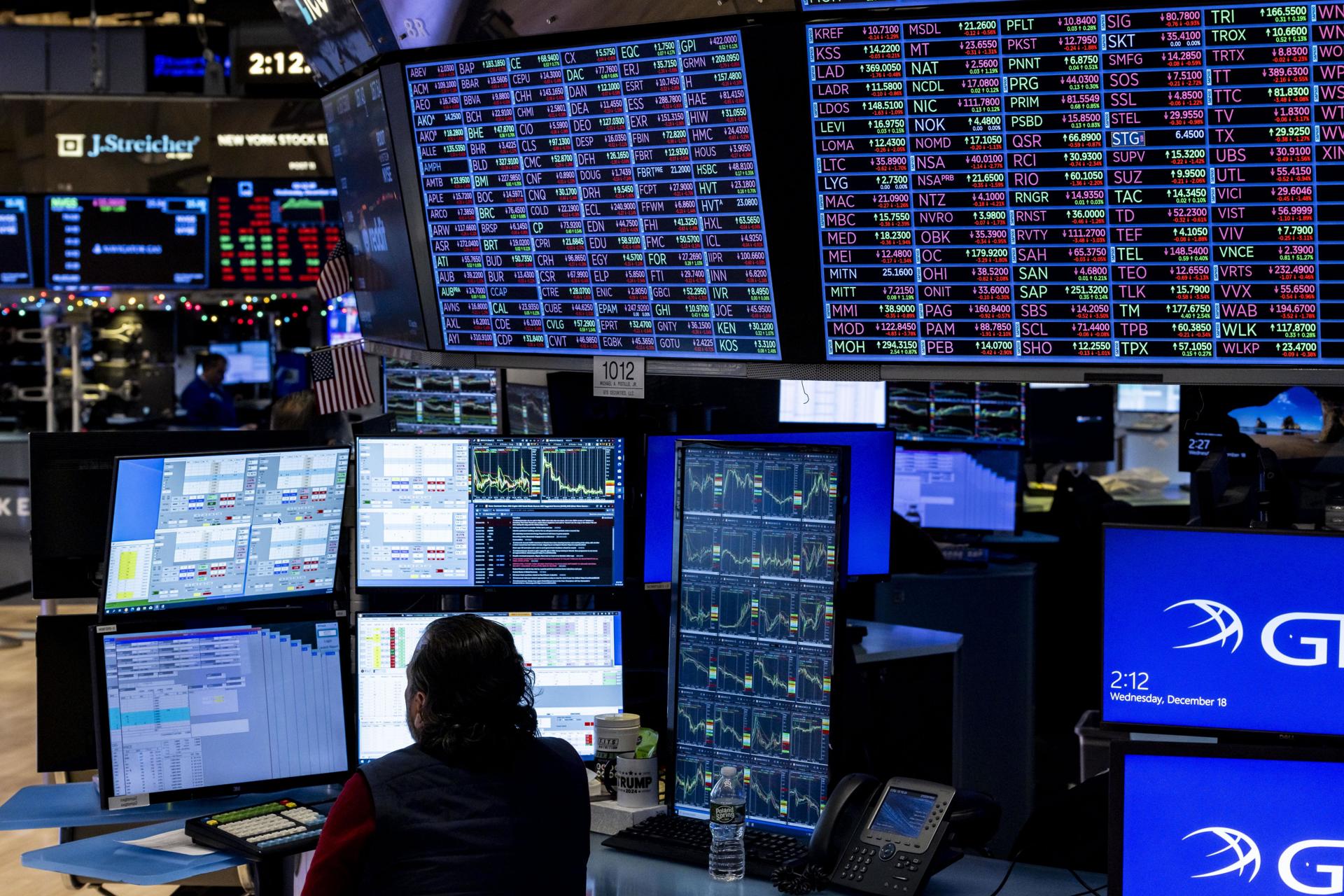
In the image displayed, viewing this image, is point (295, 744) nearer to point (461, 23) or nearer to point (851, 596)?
point (461, 23)

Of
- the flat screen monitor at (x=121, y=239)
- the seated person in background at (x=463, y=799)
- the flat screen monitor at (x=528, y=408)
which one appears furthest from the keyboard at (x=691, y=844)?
the flat screen monitor at (x=121, y=239)

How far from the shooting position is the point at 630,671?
337cm

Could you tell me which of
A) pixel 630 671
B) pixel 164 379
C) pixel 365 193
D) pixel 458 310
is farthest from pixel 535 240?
pixel 164 379

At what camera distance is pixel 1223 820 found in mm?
1992

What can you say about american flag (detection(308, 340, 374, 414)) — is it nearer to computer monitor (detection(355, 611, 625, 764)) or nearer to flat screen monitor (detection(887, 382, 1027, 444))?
computer monitor (detection(355, 611, 625, 764))

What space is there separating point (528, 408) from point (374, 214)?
100 cm

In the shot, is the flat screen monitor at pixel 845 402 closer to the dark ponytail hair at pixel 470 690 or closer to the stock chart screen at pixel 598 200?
the stock chart screen at pixel 598 200

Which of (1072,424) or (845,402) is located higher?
(845,402)

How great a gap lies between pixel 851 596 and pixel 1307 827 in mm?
3478

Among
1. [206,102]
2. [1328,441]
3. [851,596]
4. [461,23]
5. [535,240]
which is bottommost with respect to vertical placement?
[851,596]

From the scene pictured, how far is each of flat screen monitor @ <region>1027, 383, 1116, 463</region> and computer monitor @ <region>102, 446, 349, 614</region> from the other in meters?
5.76

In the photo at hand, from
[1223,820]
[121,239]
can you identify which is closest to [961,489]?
[1223,820]

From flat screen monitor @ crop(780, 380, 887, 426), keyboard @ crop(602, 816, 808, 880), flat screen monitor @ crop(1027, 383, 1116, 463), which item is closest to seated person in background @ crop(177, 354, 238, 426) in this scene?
flat screen monitor @ crop(780, 380, 887, 426)

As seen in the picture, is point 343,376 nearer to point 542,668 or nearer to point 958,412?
point 542,668
